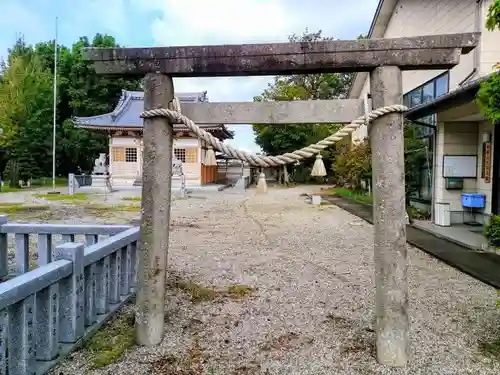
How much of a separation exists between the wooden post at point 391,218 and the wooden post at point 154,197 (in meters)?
1.37

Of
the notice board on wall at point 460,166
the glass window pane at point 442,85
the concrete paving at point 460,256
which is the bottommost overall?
the concrete paving at point 460,256

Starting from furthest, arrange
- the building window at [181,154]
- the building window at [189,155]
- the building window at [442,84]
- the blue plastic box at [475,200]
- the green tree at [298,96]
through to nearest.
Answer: the green tree at [298,96]
the building window at [181,154]
the building window at [189,155]
the building window at [442,84]
the blue plastic box at [475,200]

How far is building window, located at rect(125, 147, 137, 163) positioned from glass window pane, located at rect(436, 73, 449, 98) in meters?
17.0

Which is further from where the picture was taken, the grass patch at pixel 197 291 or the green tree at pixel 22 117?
the green tree at pixel 22 117

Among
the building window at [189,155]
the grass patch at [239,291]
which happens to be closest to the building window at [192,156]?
the building window at [189,155]

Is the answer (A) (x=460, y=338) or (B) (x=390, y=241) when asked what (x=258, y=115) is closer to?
(B) (x=390, y=241)

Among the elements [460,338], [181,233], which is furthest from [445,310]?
[181,233]

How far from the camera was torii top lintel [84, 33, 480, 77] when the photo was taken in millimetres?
2533

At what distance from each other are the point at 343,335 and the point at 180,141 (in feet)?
67.3

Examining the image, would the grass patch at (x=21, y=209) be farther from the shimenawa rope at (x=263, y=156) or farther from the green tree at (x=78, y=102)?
the green tree at (x=78, y=102)

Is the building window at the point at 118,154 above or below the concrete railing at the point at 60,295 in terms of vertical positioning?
above

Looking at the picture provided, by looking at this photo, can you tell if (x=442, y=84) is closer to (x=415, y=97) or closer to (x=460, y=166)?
(x=415, y=97)

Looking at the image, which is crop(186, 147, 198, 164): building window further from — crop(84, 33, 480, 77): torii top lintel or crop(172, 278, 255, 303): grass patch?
crop(84, 33, 480, 77): torii top lintel

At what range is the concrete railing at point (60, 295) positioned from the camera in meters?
2.25
